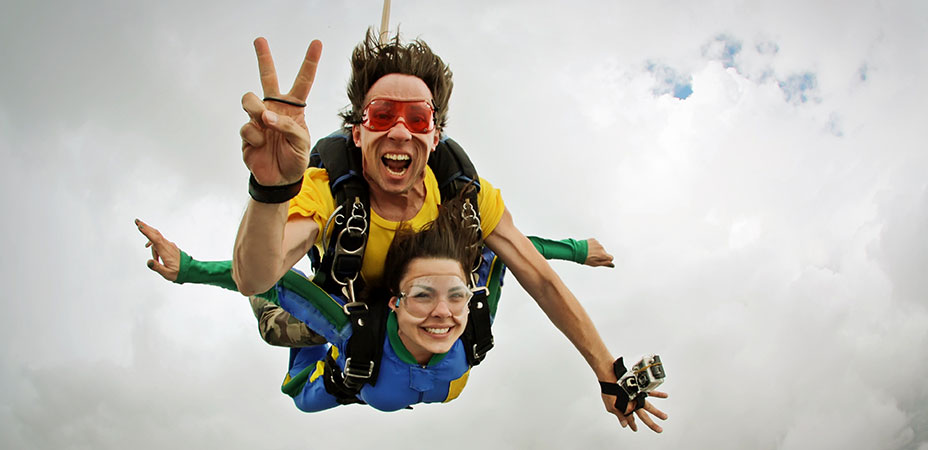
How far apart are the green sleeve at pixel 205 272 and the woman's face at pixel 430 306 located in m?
1.13

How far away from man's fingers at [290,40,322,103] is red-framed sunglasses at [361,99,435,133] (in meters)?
1.31

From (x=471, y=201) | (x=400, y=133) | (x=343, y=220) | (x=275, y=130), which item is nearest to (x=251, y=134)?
(x=275, y=130)

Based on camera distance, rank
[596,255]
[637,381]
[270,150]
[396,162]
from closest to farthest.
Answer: [270,150], [396,162], [637,381], [596,255]

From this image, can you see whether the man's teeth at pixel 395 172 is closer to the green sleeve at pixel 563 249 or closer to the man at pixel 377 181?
the man at pixel 377 181

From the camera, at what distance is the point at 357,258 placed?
3898 mm

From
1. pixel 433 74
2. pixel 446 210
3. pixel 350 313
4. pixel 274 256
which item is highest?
pixel 433 74

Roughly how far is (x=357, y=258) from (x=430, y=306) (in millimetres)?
542

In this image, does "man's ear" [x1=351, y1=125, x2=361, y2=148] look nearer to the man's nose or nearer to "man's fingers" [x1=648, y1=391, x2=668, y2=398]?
the man's nose

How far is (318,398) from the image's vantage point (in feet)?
16.1

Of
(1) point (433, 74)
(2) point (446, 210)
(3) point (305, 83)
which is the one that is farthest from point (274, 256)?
(1) point (433, 74)

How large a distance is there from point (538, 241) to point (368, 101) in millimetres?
1823

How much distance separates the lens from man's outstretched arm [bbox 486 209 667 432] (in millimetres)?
4711

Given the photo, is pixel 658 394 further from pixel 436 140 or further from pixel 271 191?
pixel 271 191

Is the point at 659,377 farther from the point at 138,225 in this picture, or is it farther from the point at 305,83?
the point at 138,225
